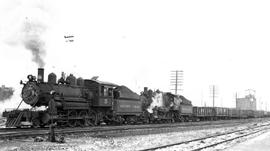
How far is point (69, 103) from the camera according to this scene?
19938 mm

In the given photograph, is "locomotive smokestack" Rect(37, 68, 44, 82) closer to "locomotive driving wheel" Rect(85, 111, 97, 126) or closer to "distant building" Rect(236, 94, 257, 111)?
"locomotive driving wheel" Rect(85, 111, 97, 126)

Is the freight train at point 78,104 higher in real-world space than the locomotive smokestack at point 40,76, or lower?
lower

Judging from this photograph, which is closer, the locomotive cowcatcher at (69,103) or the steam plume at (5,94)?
the locomotive cowcatcher at (69,103)

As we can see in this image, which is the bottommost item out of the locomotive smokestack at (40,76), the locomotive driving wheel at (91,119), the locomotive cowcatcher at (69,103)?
the locomotive driving wheel at (91,119)

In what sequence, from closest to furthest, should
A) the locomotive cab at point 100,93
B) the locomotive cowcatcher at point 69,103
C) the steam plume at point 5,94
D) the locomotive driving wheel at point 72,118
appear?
the locomotive cowcatcher at point 69,103, the locomotive driving wheel at point 72,118, the locomotive cab at point 100,93, the steam plume at point 5,94

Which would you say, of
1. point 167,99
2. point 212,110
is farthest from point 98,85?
point 212,110

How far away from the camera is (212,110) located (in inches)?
1825

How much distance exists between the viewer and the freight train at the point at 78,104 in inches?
730

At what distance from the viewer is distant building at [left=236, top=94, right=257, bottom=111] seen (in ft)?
409

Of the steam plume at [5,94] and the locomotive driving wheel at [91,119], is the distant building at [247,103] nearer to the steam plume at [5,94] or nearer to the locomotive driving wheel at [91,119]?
the locomotive driving wheel at [91,119]

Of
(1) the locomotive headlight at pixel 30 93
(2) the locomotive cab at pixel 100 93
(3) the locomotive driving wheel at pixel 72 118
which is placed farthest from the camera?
(2) the locomotive cab at pixel 100 93

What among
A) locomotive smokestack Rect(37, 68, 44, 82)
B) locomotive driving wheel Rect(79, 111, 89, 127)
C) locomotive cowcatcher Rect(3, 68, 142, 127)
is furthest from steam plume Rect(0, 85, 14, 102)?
locomotive driving wheel Rect(79, 111, 89, 127)

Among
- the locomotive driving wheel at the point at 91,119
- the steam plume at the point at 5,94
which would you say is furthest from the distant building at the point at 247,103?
the steam plume at the point at 5,94

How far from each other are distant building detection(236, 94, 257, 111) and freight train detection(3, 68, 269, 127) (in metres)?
101
